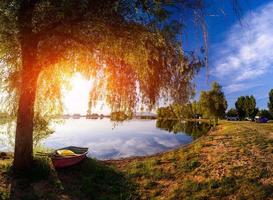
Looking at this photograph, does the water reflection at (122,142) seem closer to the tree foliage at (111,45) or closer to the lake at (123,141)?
the lake at (123,141)

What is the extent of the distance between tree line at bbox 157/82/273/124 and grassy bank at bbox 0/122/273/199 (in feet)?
10.8

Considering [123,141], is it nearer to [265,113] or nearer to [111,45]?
[111,45]

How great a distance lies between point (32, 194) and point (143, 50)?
8.16m

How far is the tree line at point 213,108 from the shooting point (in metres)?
13.1

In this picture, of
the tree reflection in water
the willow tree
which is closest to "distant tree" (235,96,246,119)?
the tree reflection in water

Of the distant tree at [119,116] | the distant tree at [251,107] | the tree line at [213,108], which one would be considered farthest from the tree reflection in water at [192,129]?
the distant tree at [251,107]

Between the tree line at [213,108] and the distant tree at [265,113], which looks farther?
the distant tree at [265,113]

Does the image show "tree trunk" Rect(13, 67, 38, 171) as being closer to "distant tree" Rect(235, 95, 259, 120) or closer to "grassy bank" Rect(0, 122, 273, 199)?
"grassy bank" Rect(0, 122, 273, 199)

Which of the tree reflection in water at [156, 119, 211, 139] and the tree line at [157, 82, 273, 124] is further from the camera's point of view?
the tree reflection in water at [156, 119, 211, 139]

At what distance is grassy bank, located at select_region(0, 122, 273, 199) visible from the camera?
1381 cm

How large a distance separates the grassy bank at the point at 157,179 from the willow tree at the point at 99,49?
5.69 ft

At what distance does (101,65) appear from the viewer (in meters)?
15.4

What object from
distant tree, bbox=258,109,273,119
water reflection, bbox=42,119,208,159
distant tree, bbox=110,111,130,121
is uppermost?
distant tree, bbox=258,109,273,119

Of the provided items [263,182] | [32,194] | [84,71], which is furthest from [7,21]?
[263,182]
